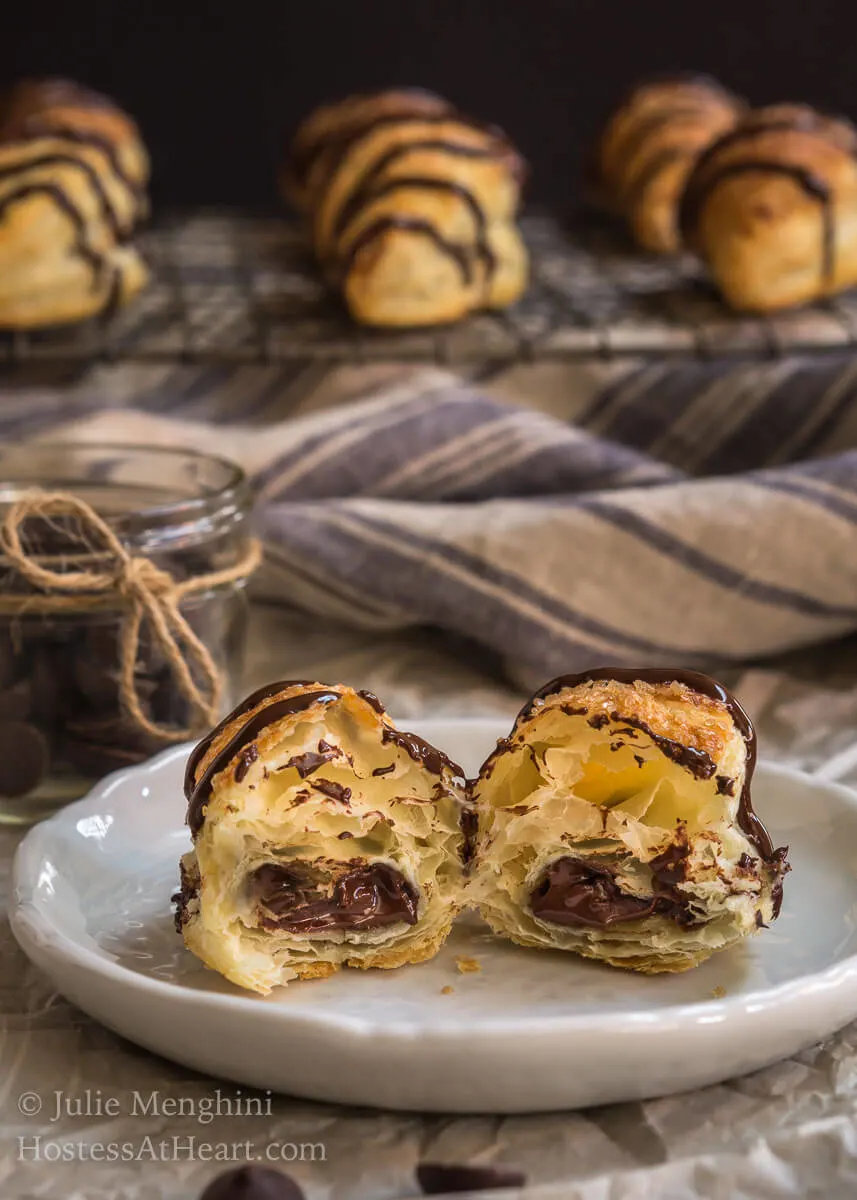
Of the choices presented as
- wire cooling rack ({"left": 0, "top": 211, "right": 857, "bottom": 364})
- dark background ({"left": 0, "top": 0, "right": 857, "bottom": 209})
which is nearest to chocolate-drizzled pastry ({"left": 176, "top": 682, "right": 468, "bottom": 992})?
wire cooling rack ({"left": 0, "top": 211, "right": 857, "bottom": 364})

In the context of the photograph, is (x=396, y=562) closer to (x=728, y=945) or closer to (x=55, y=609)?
(x=55, y=609)

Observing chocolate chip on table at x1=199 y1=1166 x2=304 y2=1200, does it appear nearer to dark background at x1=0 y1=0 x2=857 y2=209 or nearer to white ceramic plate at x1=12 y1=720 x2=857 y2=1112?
white ceramic plate at x1=12 y1=720 x2=857 y2=1112

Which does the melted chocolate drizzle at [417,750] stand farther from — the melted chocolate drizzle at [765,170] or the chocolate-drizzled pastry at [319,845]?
the melted chocolate drizzle at [765,170]

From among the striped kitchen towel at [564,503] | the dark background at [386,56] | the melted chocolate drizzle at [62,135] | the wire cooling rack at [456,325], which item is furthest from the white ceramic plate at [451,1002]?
the dark background at [386,56]

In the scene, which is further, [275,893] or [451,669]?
[451,669]

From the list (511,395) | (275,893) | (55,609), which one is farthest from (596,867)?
(511,395)
